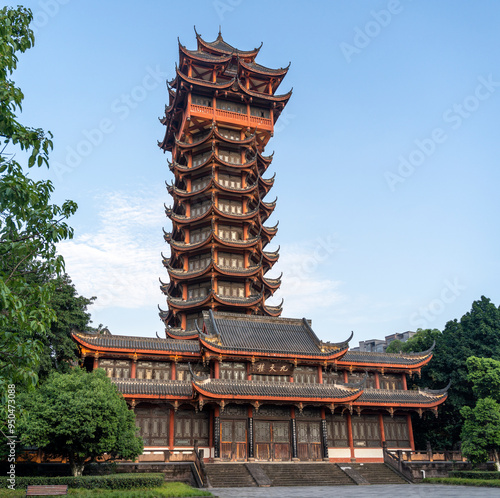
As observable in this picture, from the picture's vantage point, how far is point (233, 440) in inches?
957

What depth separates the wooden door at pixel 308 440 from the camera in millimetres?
25344

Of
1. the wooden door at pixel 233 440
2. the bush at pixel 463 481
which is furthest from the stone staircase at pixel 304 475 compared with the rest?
the bush at pixel 463 481

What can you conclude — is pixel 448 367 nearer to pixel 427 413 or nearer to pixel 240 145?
pixel 427 413

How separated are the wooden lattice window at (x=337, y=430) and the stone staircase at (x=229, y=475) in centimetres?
612

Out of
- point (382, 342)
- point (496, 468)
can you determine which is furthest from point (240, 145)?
point (382, 342)

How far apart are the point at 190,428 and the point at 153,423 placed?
1.94 meters

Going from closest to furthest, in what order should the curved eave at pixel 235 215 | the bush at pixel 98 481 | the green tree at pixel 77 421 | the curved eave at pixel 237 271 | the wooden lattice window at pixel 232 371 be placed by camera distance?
the bush at pixel 98 481
the green tree at pixel 77 421
the wooden lattice window at pixel 232 371
the curved eave at pixel 237 271
the curved eave at pixel 235 215

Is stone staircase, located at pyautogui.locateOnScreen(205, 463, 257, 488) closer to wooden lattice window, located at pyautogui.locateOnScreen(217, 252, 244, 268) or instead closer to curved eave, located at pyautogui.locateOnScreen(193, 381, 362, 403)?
curved eave, located at pyautogui.locateOnScreen(193, 381, 362, 403)

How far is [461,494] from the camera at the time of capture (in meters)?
17.9

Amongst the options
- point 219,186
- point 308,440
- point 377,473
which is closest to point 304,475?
point 308,440

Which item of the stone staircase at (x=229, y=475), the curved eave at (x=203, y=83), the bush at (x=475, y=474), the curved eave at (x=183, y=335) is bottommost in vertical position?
the bush at (x=475, y=474)

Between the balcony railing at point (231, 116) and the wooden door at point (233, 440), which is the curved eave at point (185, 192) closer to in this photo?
the balcony railing at point (231, 116)

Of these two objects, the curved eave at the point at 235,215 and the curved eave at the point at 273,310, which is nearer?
the curved eave at the point at 235,215

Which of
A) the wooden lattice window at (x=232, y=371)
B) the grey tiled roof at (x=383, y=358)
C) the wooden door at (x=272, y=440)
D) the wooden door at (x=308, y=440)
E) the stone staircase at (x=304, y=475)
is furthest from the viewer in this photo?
the grey tiled roof at (x=383, y=358)
